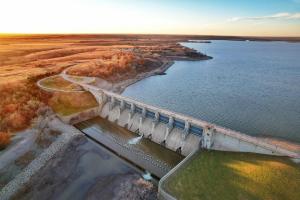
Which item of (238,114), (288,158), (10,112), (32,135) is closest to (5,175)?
(32,135)

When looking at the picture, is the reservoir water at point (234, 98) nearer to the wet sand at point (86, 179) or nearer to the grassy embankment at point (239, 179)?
the grassy embankment at point (239, 179)

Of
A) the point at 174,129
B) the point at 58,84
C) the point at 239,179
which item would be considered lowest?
the point at 58,84

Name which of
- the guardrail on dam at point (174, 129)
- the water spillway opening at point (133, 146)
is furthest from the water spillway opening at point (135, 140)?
the guardrail on dam at point (174, 129)

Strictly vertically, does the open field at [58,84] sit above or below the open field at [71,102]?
above

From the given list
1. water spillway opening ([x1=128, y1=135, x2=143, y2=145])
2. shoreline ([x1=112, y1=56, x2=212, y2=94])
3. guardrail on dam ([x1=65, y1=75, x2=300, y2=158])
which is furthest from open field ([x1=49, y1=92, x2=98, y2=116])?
shoreline ([x1=112, y1=56, x2=212, y2=94])

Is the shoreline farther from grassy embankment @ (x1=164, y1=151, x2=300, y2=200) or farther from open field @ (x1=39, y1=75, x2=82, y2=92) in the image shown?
grassy embankment @ (x1=164, y1=151, x2=300, y2=200)

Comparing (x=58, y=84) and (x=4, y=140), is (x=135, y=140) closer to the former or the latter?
(x=4, y=140)

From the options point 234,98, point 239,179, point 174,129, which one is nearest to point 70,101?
point 174,129
